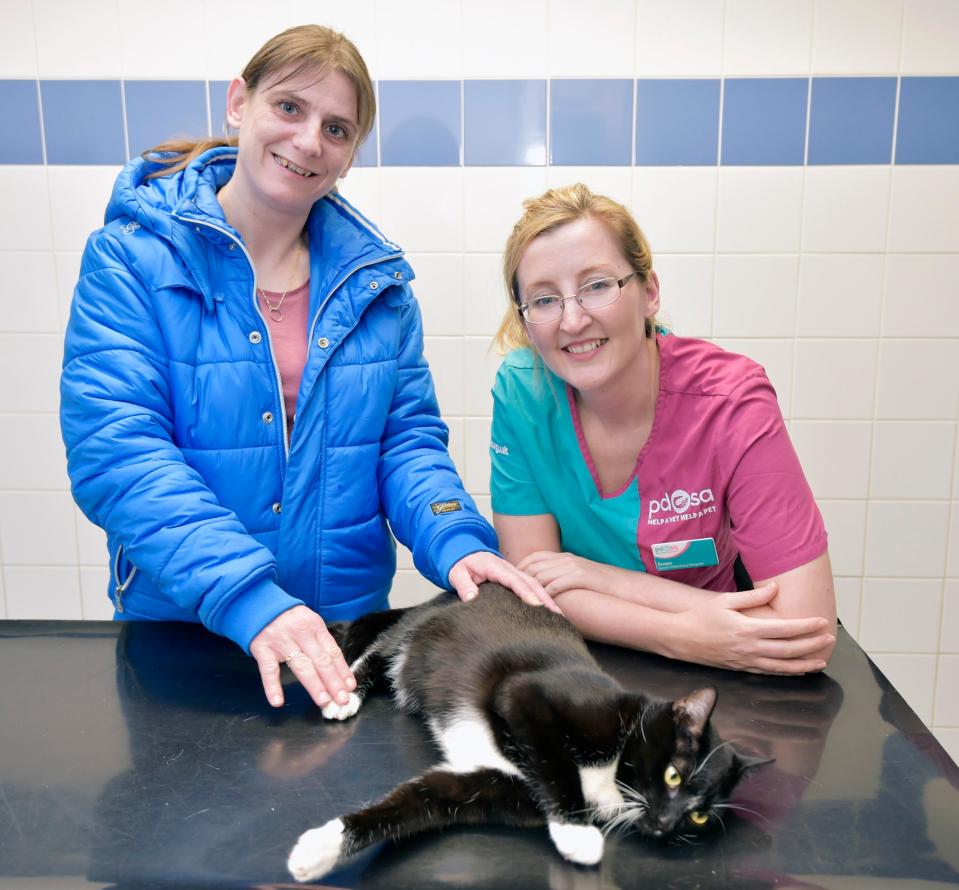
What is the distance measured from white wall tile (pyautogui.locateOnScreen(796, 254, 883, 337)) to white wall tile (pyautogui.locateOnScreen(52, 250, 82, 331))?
2086 mm

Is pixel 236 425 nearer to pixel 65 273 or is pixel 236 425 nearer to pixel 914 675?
pixel 65 273

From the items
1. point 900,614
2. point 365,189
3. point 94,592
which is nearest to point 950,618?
point 900,614

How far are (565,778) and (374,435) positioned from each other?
0.71 metres

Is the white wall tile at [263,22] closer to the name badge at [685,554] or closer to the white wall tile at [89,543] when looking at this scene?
the white wall tile at [89,543]

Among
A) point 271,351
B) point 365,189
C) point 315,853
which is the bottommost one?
point 315,853

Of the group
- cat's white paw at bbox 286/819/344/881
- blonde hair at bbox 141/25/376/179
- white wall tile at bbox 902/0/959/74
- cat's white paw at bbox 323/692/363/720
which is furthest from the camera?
white wall tile at bbox 902/0/959/74

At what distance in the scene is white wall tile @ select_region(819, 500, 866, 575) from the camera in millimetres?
2447

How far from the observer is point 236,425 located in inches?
51.4

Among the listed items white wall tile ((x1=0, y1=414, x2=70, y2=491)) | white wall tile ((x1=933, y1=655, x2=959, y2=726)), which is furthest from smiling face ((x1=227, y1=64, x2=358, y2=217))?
white wall tile ((x1=933, y1=655, x2=959, y2=726))

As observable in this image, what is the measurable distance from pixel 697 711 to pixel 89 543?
2179 millimetres

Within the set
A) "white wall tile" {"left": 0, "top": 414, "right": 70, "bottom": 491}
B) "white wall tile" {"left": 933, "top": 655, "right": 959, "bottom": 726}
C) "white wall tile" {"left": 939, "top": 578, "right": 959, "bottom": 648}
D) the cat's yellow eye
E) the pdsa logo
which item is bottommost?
"white wall tile" {"left": 933, "top": 655, "right": 959, "bottom": 726}

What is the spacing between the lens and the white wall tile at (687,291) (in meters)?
2.33

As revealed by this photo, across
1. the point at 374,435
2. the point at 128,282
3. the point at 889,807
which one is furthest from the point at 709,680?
the point at 128,282

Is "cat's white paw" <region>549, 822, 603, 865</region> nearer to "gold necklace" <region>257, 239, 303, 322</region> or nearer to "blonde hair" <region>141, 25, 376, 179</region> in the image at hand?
"gold necklace" <region>257, 239, 303, 322</region>
